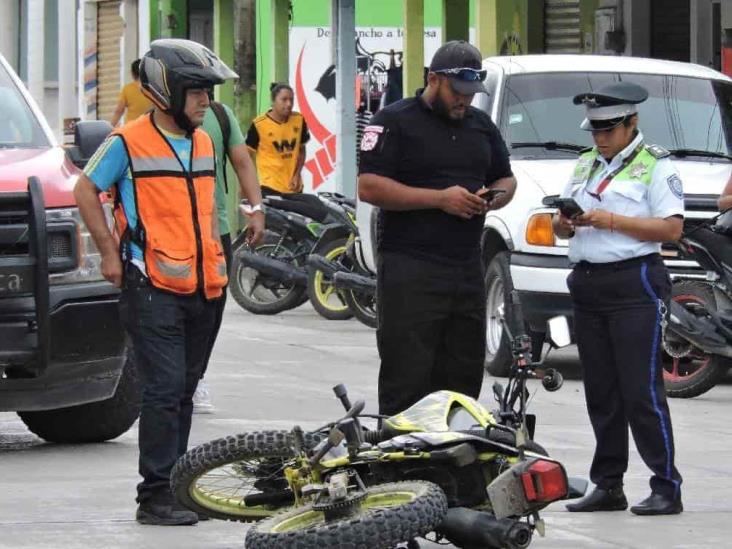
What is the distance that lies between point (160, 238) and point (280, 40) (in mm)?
19877

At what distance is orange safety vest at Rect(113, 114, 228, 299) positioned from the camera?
8.16 metres

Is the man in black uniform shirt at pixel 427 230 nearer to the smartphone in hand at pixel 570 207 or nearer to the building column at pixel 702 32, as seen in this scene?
the smartphone in hand at pixel 570 207

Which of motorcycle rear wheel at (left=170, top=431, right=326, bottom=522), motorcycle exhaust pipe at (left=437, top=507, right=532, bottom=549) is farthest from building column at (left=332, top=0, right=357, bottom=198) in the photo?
motorcycle exhaust pipe at (left=437, top=507, right=532, bottom=549)

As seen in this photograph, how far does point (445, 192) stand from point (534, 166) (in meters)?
5.16

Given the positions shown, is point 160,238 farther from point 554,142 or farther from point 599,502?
point 554,142

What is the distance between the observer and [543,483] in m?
6.93

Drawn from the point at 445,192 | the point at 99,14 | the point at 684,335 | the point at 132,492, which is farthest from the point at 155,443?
the point at 99,14

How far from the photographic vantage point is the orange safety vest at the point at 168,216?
321 inches

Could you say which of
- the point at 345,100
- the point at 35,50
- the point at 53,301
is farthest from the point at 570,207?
the point at 35,50

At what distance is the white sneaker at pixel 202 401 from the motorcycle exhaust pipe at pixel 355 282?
197 inches

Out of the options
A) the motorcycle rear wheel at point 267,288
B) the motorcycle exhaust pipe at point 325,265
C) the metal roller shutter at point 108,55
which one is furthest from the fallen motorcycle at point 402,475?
the metal roller shutter at point 108,55

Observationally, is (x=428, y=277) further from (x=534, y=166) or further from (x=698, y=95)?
(x=698, y=95)

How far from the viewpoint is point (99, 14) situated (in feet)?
122

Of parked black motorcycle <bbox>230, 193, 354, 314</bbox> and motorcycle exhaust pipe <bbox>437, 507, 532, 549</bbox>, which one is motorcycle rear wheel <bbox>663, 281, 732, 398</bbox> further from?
motorcycle exhaust pipe <bbox>437, 507, 532, 549</bbox>
